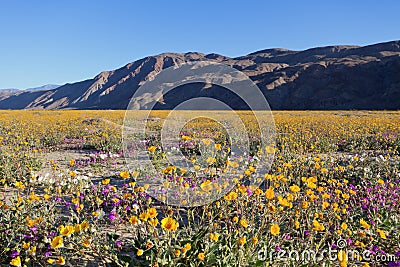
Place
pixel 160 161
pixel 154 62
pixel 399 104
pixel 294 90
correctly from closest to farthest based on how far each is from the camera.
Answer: pixel 160 161 → pixel 399 104 → pixel 294 90 → pixel 154 62

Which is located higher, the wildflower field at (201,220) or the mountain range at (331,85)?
the mountain range at (331,85)

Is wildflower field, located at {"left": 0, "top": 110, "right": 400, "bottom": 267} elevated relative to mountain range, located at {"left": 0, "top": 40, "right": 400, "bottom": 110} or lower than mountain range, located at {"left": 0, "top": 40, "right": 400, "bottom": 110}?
lower

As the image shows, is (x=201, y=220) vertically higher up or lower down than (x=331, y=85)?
lower down

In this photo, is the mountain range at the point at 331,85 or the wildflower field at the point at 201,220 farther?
the mountain range at the point at 331,85

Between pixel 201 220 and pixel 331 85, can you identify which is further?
pixel 331 85

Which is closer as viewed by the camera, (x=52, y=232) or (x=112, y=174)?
(x=52, y=232)

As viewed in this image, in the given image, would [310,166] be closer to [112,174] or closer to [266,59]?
[112,174]

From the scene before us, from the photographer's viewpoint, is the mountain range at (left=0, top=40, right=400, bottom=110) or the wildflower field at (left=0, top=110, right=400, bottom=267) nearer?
the wildflower field at (left=0, top=110, right=400, bottom=267)

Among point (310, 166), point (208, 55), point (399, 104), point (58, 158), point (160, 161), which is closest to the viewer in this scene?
point (310, 166)

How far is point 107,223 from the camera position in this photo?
375cm

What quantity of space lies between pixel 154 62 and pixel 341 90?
107 metres

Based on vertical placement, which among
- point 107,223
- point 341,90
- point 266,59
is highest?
point 266,59

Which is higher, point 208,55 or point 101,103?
point 208,55

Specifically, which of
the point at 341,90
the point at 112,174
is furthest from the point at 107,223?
the point at 341,90
